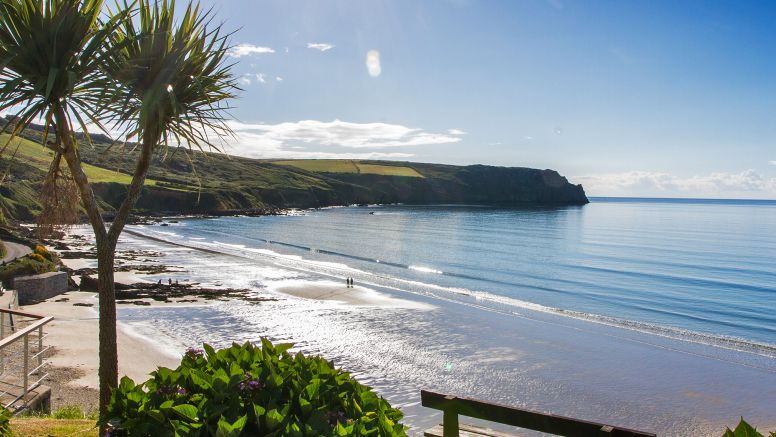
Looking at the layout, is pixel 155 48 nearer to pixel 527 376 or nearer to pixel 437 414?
pixel 437 414

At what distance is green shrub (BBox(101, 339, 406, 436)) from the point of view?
4305mm

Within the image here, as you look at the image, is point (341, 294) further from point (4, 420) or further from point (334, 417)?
point (334, 417)

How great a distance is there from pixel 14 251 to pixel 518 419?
49.2 m

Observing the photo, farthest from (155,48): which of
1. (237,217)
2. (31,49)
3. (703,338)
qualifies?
(237,217)

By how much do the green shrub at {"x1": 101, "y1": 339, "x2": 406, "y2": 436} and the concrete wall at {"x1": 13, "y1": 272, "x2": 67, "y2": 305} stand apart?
3225cm

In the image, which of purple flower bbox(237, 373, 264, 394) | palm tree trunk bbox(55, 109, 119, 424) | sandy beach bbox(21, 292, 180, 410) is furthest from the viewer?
sandy beach bbox(21, 292, 180, 410)

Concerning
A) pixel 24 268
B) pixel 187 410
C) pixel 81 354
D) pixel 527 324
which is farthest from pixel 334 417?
pixel 24 268

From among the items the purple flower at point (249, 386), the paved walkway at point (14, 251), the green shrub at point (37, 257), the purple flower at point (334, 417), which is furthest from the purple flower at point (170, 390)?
the paved walkway at point (14, 251)

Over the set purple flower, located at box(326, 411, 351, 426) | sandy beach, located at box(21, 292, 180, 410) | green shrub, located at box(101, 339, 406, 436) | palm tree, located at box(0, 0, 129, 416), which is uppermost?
palm tree, located at box(0, 0, 129, 416)

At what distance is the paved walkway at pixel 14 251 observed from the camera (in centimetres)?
3950

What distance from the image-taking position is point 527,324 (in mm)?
35562

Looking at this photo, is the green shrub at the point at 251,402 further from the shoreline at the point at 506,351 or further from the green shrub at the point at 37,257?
the green shrub at the point at 37,257

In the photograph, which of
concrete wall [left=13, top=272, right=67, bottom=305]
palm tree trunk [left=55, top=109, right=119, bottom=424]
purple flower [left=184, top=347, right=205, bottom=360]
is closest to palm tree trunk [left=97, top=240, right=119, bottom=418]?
palm tree trunk [left=55, top=109, right=119, bottom=424]

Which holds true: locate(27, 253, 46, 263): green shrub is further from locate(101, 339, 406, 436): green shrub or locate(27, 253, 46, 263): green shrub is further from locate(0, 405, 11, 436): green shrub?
locate(101, 339, 406, 436): green shrub
